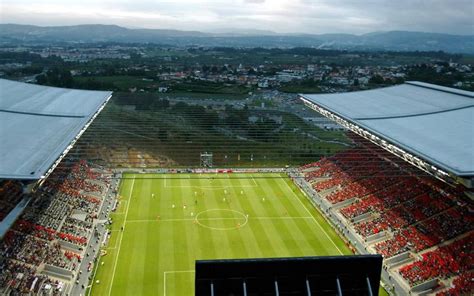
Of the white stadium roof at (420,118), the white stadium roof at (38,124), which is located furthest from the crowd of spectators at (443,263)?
the white stadium roof at (38,124)

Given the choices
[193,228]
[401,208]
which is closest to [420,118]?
[401,208]

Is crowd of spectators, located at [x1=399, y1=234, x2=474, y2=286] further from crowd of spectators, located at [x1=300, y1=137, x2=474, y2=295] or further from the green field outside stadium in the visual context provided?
the green field outside stadium

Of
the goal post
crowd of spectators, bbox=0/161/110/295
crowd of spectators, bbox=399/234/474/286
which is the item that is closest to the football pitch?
crowd of spectators, bbox=0/161/110/295

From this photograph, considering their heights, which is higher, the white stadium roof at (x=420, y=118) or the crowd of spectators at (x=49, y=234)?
the white stadium roof at (x=420, y=118)

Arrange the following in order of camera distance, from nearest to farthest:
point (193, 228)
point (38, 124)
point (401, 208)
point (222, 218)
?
point (193, 228) → point (401, 208) → point (38, 124) → point (222, 218)

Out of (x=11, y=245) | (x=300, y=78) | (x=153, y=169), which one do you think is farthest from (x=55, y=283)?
(x=300, y=78)

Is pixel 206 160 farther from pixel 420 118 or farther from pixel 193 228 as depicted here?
pixel 420 118

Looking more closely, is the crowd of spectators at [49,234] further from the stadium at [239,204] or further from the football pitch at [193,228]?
the football pitch at [193,228]
